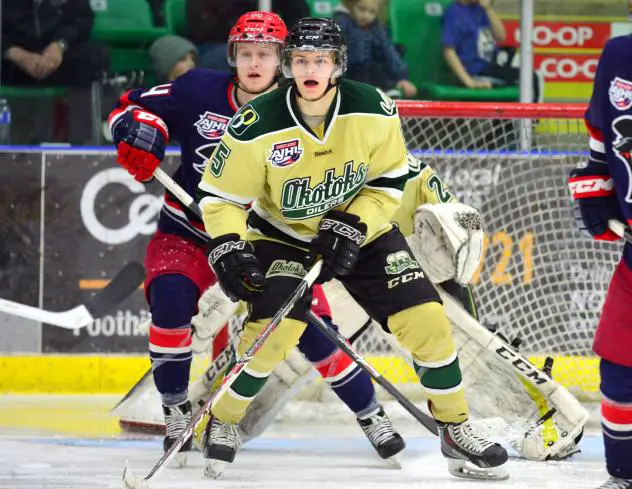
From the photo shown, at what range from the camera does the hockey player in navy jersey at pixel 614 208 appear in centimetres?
284

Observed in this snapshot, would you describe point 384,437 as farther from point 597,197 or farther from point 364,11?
point 364,11

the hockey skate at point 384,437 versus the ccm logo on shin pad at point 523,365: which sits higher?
the ccm logo on shin pad at point 523,365

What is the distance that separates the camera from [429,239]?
12.9ft

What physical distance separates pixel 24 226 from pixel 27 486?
1.86 meters

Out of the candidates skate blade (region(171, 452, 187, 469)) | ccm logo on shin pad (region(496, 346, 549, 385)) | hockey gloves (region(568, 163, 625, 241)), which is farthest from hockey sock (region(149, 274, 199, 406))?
hockey gloves (region(568, 163, 625, 241))

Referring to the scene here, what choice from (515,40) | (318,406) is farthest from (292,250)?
(515,40)

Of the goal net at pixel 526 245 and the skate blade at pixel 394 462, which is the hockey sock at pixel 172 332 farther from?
the goal net at pixel 526 245

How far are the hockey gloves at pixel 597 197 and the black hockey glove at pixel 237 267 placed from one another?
75 centimetres

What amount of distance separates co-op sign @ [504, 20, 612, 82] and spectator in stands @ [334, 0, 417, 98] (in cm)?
49

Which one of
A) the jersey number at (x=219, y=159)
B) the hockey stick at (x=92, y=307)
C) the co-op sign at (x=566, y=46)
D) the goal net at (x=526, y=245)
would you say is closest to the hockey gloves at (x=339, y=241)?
the jersey number at (x=219, y=159)

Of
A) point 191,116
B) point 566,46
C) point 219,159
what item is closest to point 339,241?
point 219,159

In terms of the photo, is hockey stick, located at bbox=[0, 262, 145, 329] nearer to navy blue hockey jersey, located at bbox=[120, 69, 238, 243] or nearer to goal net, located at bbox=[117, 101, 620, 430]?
navy blue hockey jersey, located at bbox=[120, 69, 238, 243]

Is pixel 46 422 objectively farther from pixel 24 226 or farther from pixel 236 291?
pixel 236 291

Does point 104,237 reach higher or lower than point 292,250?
lower
